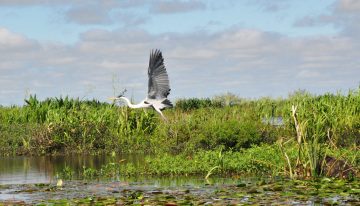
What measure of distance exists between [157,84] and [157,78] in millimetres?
269

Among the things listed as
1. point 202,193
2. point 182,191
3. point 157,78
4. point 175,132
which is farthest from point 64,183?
point 175,132

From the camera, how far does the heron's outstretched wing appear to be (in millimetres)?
18656

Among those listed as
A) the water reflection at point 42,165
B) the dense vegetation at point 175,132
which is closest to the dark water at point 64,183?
Answer: the water reflection at point 42,165

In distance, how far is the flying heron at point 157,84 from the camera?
1867cm

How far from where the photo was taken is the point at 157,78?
19.0 meters

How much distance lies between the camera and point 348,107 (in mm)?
20703

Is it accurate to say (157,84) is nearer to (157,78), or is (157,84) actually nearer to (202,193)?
(157,78)

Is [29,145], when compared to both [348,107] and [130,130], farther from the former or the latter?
[348,107]

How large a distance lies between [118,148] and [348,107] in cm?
687

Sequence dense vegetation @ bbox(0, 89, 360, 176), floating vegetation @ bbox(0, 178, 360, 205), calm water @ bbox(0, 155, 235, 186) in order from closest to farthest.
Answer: floating vegetation @ bbox(0, 178, 360, 205) → calm water @ bbox(0, 155, 235, 186) → dense vegetation @ bbox(0, 89, 360, 176)

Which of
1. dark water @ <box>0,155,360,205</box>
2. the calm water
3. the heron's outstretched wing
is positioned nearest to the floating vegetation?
dark water @ <box>0,155,360,205</box>

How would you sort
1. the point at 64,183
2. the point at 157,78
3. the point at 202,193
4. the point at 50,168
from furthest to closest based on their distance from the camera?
the point at 157,78
the point at 50,168
the point at 64,183
the point at 202,193

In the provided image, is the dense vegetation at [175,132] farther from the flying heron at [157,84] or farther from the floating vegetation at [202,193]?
the floating vegetation at [202,193]

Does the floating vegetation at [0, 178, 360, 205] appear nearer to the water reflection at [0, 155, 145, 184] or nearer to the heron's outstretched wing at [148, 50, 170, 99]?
the water reflection at [0, 155, 145, 184]
